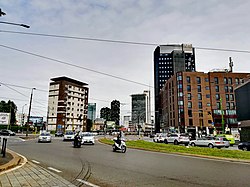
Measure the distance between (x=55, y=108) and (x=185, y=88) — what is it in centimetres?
4941

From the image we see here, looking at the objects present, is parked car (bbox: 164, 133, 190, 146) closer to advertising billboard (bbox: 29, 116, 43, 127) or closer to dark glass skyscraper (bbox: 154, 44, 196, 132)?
Answer: advertising billboard (bbox: 29, 116, 43, 127)

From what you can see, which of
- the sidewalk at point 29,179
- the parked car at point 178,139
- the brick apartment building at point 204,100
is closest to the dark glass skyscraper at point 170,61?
the brick apartment building at point 204,100

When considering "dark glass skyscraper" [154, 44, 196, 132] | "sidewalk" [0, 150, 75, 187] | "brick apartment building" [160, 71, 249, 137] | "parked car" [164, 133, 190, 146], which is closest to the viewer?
"sidewalk" [0, 150, 75, 187]

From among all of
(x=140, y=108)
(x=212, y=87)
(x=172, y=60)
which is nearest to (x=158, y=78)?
(x=172, y=60)

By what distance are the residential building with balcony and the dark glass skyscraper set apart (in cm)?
5409

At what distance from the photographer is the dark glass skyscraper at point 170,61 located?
140625 mm

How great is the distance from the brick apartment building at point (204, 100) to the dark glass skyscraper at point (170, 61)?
54.0 metres

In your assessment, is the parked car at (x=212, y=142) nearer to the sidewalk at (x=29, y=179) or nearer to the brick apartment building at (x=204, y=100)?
the sidewalk at (x=29, y=179)

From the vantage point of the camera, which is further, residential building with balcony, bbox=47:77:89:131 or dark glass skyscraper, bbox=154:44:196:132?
dark glass skyscraper, bbox=154:44:196:132

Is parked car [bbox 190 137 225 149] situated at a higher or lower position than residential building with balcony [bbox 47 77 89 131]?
lower

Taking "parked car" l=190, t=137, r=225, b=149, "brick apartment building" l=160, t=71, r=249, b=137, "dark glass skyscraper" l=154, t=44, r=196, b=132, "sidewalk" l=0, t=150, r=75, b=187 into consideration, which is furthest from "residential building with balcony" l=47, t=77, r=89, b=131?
"sidewalk" l=0, t=150, r=75, b=187

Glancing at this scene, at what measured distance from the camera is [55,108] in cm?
9369

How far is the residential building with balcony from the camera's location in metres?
92.6

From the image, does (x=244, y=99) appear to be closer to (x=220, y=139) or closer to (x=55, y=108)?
(x=220, y=139)
